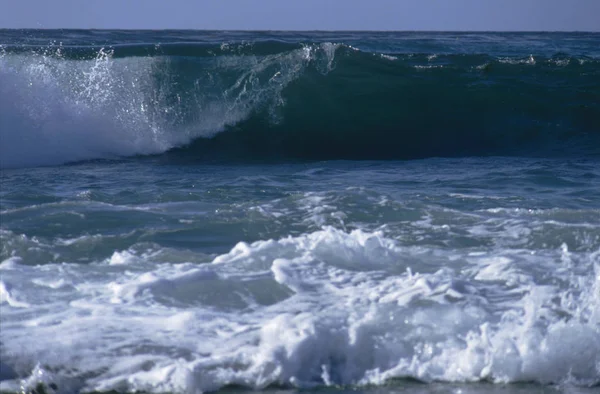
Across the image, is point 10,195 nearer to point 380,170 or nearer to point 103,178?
Result: point 103,178

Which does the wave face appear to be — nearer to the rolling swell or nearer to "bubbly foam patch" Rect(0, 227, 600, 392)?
the rolling swell

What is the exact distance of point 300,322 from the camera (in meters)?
3.33

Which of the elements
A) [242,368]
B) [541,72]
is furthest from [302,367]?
[541,72]

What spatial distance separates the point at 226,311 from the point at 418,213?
1.86 m

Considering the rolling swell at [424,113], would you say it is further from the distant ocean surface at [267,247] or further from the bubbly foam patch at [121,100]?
the bubbly foam patch at [121,100]

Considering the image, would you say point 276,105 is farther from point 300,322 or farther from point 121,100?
point 300,322

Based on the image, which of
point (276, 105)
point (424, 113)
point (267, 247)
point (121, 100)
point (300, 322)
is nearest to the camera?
point (300, 322)

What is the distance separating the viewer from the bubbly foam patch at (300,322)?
3.10m

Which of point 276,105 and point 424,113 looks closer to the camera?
point 276,105

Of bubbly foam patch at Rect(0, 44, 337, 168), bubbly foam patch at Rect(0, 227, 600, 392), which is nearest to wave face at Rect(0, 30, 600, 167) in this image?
bubbly foam patch at Rect(0, 44, 337, 168)

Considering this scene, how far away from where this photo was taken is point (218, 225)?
15.7 ft

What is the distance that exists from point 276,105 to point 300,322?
273 inches

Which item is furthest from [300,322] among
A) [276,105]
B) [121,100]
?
[276,105]

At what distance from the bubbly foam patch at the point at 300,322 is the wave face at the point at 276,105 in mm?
4704
